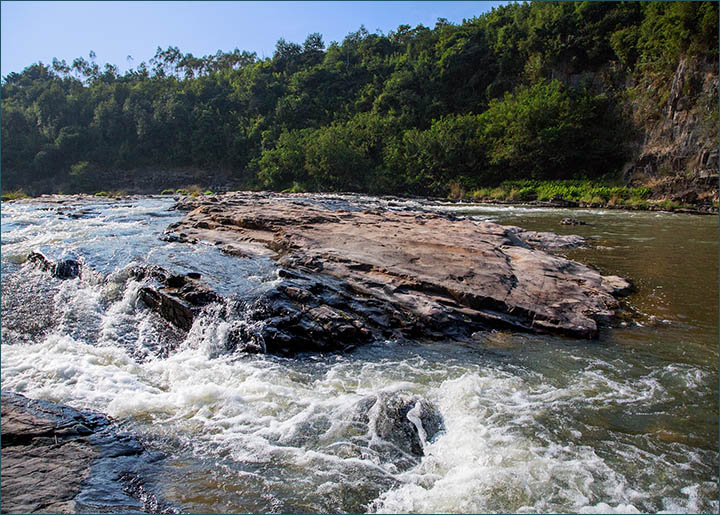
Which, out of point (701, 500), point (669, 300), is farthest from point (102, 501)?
point (669, 300)

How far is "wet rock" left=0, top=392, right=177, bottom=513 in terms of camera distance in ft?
10.4

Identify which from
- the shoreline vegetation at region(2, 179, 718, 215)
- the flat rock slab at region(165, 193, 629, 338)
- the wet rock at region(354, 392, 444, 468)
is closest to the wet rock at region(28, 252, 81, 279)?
the flat rock slab at region(165, 193, 629, 338)

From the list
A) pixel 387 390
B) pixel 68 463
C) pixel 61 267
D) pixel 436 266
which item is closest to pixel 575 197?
pixel 436 266

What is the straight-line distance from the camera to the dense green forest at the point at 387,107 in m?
36.8

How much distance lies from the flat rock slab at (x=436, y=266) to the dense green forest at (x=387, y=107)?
29457 mm

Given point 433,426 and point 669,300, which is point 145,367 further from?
point 669,300

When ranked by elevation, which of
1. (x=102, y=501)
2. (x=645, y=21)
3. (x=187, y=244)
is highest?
(x=645, y=21)

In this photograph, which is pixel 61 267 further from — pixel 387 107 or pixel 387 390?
pixel 387 107

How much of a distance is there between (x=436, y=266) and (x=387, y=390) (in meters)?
3.90

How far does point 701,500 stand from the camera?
3.40 m

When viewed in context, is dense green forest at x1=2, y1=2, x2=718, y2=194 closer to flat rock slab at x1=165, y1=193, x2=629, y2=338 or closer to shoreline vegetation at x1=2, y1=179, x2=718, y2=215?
shoreline vegetation at x1=2, y1=179, x2=718, y2=215

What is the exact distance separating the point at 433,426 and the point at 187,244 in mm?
8626

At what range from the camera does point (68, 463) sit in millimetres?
3672

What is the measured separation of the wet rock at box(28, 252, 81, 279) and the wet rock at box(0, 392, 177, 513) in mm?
5378
